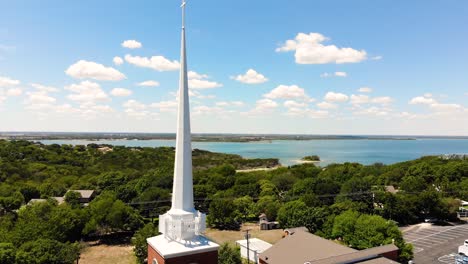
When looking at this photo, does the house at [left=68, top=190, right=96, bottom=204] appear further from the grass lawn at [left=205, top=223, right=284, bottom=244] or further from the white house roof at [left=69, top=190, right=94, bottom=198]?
the grass lawn at [left=205, top=223, right=284, bottom=244]

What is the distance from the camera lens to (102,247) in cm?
3803

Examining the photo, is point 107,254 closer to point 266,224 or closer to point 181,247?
point 266,224

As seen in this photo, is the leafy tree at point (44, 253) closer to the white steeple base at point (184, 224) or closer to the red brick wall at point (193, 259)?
the red brick wall at point (193, 259)

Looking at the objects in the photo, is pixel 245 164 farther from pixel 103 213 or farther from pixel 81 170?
pixel 103 213

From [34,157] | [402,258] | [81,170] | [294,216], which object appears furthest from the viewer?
[34,157]

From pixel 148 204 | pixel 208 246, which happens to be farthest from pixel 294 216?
pixel 208 246

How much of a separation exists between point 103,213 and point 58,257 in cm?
1399

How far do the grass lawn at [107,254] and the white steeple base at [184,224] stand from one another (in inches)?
1021

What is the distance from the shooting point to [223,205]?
45.1 m

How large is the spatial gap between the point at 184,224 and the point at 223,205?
35.9 meters

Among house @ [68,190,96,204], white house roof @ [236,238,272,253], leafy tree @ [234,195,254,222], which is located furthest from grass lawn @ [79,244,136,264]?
leafy tree @ [234,195,254,222]

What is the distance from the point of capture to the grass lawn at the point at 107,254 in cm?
3356

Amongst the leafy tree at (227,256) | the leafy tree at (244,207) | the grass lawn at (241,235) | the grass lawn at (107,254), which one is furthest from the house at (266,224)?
the leafy tree at (227,256)

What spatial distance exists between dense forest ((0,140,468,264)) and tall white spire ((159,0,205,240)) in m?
20.5
